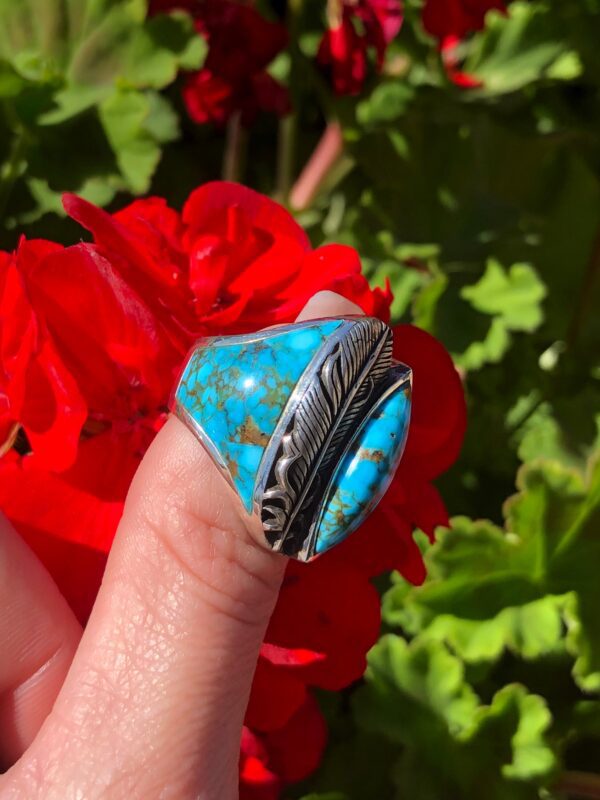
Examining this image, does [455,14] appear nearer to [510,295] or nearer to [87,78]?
[510,295]

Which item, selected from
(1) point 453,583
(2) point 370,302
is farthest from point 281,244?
(1) point 453,583

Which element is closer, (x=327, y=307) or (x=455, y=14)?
(x=327, y=307)

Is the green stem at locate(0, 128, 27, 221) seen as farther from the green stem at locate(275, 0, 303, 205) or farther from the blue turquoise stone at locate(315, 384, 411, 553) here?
the blue turquoise stone at locate(315, 384, 411, 553)

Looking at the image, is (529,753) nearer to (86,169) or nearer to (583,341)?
(583,341)

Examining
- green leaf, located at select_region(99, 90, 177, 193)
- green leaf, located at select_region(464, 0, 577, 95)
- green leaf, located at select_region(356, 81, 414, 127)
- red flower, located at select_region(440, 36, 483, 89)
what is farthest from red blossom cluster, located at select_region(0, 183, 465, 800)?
green leaf, located at select_region(464, 0, 577, 95)

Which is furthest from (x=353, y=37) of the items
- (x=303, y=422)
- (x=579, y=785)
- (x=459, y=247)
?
(x=579, y=785)

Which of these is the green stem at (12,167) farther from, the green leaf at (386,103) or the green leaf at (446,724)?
the green leaf at (446,724)
